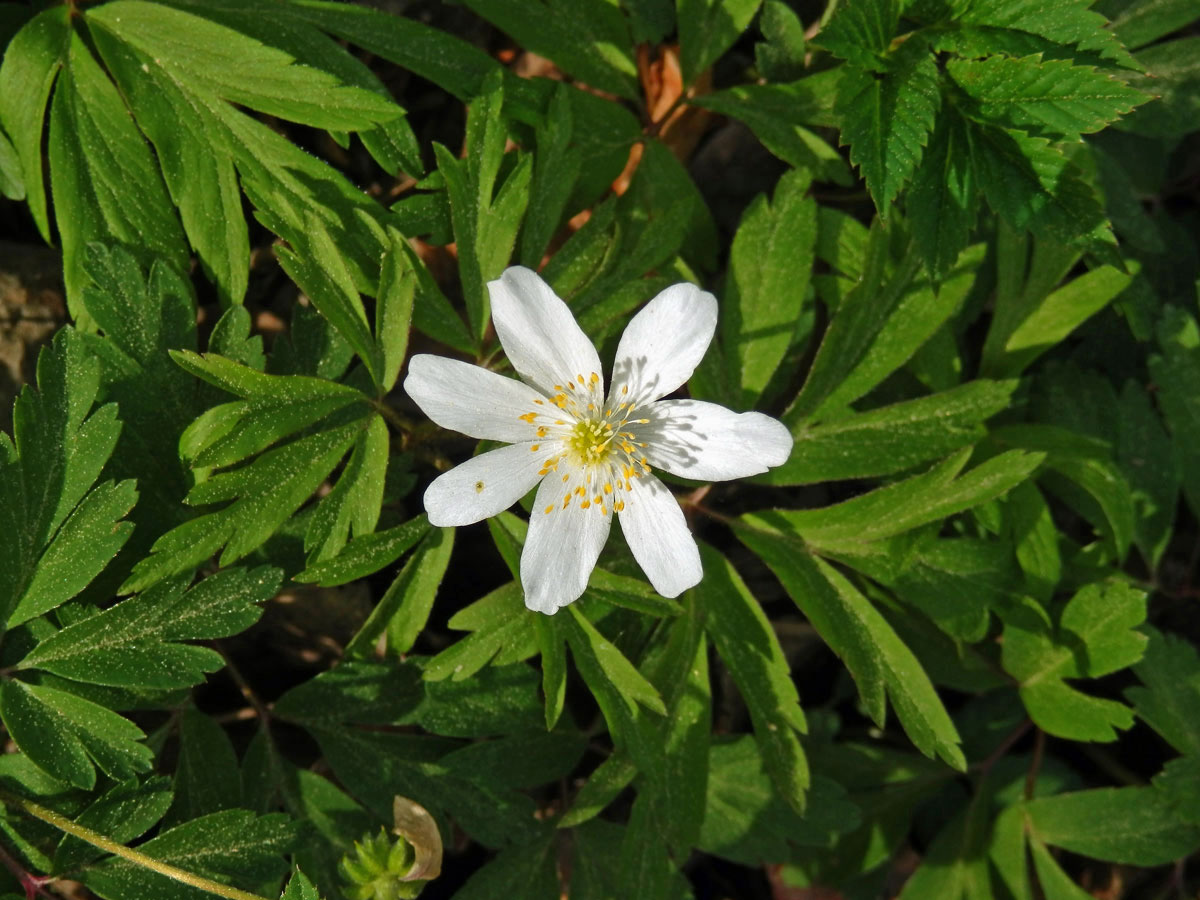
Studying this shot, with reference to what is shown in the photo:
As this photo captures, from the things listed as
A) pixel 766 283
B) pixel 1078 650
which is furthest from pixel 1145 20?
pixel 1078 650

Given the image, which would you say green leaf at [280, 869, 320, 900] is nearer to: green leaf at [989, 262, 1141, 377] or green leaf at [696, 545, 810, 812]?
green leaf at [696, 545, 810, 812]

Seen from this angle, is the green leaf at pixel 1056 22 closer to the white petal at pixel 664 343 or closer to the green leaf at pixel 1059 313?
the green leaf at pixel 1059 313

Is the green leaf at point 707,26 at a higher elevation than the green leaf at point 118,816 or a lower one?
higher

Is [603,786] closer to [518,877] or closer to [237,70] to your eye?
[518,877]

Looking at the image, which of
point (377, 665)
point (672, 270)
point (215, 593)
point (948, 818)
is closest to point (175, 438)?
point (215, 593)

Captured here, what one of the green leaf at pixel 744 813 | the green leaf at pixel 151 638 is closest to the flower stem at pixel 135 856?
the green leaf at pixel 151 638

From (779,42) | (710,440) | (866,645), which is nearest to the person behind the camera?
(710,440)
